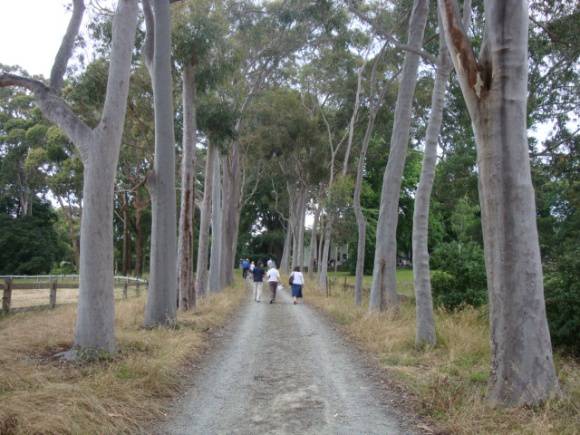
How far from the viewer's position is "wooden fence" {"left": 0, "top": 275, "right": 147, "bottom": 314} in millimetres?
13000

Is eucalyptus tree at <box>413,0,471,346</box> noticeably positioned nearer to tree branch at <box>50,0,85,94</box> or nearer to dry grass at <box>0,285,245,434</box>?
dry grass at <box>0,285,245,434</box>

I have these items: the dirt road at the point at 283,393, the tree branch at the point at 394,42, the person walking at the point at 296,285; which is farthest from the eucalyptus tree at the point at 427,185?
the person walking at the point at 296,285

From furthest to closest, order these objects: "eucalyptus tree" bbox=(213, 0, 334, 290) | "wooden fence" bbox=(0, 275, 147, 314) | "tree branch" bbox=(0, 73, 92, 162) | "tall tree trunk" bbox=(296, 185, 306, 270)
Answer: "tall tree trunk" bbox=(296, 185, 306, 270), "eucalyptus tree" bbox=(213, 0, 334, 290), "wooden fence" bbox=(0, 275, 147, 314), "tree branch" bbox=(0, 73, 92, 162)

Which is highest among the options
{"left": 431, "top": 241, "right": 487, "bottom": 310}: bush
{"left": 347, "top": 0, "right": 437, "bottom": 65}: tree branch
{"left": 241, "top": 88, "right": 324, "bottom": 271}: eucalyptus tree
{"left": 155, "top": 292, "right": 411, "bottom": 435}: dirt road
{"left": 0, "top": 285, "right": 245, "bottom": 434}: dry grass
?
{"left": 241, "top": 88, "right": 324, "bottom": 271}: eucalyptus tree

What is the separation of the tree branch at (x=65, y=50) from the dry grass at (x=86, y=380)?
421 cm

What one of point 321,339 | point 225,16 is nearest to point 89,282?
point 321,339

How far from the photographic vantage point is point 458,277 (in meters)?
15.2

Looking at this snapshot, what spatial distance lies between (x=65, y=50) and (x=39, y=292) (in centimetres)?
1657

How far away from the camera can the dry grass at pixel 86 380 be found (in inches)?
196

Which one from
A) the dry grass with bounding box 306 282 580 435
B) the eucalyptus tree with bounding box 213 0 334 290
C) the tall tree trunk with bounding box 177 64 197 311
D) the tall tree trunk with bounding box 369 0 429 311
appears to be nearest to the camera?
the dry grass with bounding box 306 282 580 435

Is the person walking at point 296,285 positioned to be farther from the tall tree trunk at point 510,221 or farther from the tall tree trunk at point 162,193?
the tall tree trunk at point 510,221

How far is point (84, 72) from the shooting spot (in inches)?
545

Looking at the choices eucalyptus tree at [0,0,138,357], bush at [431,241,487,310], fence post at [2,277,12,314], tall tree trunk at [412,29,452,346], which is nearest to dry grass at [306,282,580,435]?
tall tree trunk at [412,29,452,346]

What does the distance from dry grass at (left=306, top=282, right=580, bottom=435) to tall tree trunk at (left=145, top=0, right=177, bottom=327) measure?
14.4 feet
